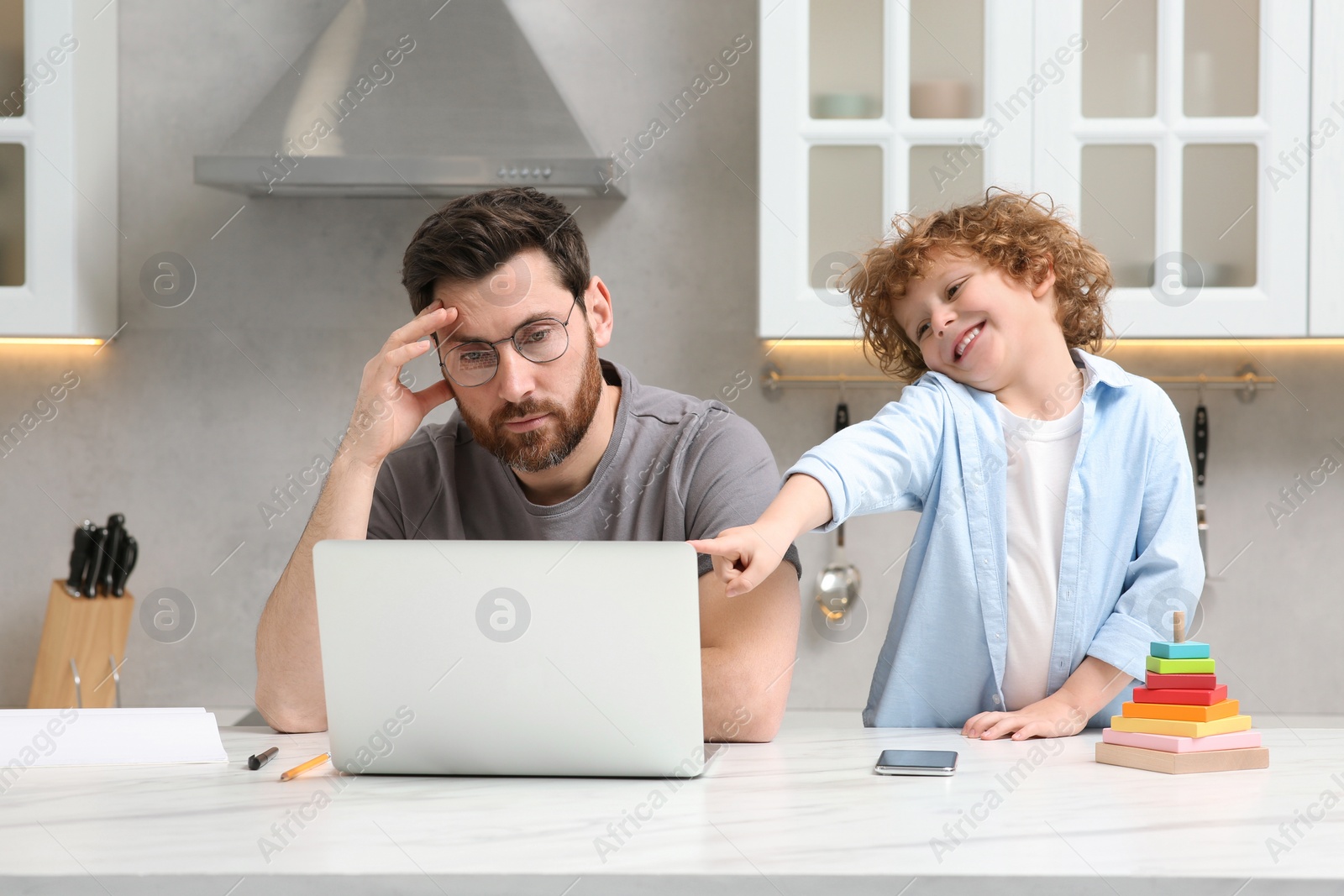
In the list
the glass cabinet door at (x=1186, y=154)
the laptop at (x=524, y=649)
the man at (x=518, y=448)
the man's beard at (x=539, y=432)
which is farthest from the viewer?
the glass cabinet door at (x=1186, y=154)

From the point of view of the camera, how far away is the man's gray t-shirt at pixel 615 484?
1374 millimetres

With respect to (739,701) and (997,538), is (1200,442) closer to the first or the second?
(997,538)

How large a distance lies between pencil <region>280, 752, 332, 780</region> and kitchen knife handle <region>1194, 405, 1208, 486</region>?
1.88 metres

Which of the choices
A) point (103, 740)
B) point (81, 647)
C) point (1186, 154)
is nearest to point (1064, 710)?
point (103, 740)


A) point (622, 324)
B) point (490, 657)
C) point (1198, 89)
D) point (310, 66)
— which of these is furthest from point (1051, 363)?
point (310, 66)

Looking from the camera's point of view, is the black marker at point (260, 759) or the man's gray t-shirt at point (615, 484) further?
the man's gray t-shirt at point (615, 484)

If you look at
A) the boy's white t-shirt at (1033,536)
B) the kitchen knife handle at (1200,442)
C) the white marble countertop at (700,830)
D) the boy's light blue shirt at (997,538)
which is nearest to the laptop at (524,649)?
the white marble countertop at (700,830)

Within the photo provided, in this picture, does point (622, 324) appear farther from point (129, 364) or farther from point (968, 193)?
point (129, 364)

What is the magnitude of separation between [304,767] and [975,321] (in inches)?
34.4

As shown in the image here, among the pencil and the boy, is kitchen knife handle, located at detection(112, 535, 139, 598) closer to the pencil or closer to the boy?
the pencil

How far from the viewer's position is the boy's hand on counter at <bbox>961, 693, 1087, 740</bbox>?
3.64 feet

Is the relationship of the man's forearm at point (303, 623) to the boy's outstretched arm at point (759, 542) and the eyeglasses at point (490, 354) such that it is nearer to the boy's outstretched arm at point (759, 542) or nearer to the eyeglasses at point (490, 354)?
the eyeglasses at point (490, 354)

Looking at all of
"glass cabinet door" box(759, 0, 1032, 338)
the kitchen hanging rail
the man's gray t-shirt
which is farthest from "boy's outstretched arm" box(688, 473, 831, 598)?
the kitchen hanging rail

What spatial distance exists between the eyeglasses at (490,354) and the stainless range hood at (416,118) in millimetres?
765
